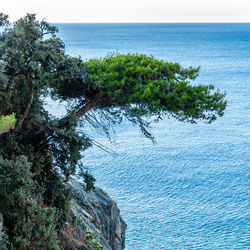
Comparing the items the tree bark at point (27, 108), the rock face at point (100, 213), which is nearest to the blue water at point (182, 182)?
the rock face at point (100, 213)

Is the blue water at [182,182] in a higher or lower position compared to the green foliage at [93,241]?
lower

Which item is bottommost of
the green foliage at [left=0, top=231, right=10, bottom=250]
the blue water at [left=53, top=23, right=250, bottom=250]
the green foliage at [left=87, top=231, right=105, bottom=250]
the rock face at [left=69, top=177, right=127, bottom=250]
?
the blue water at [left=53, top=23, right=250, bottom=250]

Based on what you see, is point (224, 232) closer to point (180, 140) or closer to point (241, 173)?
point (241, 173)

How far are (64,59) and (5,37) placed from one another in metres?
1.91

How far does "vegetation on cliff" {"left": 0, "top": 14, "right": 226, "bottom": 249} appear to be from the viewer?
9133 millimetres

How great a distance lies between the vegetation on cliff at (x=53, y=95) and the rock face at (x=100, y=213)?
3972mm

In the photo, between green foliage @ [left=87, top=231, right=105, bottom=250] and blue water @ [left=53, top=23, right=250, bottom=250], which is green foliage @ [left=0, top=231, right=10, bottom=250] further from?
blue water @ [left=53, top=23, right=250, bottom=250]

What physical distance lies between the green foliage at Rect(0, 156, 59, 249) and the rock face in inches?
204

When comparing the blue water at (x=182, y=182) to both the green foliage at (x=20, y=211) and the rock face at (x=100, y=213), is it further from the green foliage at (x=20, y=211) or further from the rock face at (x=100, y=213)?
the green foliage at (x=20, y=211)

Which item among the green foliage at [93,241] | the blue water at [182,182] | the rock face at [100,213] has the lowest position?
the blue water at [182,182]

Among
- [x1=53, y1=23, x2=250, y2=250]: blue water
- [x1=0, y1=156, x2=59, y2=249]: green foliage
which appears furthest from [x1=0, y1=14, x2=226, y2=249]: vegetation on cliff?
[x1=53, y1=23, x2=250, y2=250]: blue water

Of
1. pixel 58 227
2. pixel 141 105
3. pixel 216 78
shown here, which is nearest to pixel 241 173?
pixel 141 105

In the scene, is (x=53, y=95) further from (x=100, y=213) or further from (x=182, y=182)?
(x=182, y=182)

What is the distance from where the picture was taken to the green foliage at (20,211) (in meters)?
8.91
